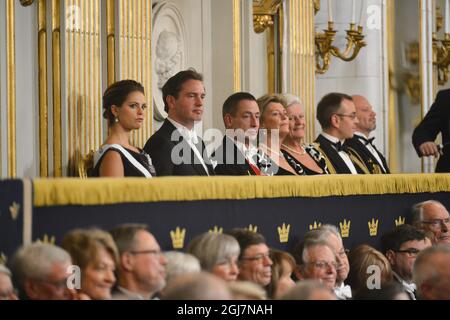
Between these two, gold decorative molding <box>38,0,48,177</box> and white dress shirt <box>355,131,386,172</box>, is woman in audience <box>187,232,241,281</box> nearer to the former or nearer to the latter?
gold decorative molding <box>38,0,48,177</box>

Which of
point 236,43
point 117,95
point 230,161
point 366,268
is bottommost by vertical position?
point 366,268

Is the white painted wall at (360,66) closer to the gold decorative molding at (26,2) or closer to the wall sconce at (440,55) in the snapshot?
the wall sconce at (440,55)

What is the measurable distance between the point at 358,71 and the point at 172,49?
315cm

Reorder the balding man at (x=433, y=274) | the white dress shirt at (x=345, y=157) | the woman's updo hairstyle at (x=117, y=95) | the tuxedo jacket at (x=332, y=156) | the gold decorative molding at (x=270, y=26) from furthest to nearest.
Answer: the gold decorative molding at (x=270, y=26), the white dress shirt at (x=345, y=157), the tuxedo jacket at (x=332, y=156), the woman's updo hairstyle at (x=117, y=95), the balding man at (x=433, y=274)

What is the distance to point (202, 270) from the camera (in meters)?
5.04

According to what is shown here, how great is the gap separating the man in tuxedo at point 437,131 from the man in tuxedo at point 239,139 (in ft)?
5.72

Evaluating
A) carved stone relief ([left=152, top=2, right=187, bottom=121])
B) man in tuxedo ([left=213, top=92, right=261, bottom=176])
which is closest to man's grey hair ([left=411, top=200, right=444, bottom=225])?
man in tuxedo ([left=213, top=92, right=261, bottom=176])

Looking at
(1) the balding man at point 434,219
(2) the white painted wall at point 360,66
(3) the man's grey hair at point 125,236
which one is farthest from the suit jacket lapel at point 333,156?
(3) the man's grey hair at point 125,236

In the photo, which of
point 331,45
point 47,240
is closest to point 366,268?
point 47,240

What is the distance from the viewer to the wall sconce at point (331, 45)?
1176 cm

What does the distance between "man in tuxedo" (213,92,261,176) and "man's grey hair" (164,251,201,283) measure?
2.14 meters

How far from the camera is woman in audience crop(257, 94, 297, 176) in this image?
24.6ft

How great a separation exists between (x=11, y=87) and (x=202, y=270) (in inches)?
121

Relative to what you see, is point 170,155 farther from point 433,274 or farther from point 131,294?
point 131,294
